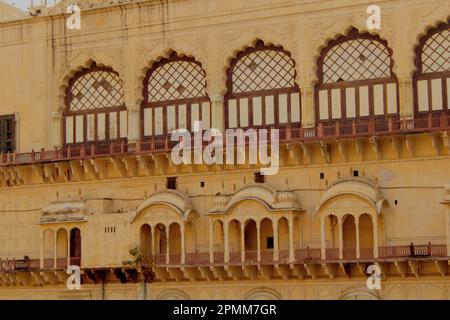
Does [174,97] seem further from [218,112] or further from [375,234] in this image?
[375,234]

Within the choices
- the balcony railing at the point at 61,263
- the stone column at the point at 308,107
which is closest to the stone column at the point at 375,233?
the stone column at the point at 308,107

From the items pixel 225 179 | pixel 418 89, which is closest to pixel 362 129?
pixel 418 89

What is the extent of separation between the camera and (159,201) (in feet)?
109

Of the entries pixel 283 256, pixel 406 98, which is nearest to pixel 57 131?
pixel 283 256

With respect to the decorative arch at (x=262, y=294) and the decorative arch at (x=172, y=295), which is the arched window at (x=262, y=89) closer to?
the decorative arch at (x=262, y=294)

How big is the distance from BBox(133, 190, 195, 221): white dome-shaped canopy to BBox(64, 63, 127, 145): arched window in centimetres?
261

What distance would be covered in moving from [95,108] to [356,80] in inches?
325

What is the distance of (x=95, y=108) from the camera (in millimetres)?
35750

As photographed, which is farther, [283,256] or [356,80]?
[356,80]

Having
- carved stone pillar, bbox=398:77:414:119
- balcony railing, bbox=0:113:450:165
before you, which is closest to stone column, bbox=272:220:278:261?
balcony railing, bbox=0:113:450:165

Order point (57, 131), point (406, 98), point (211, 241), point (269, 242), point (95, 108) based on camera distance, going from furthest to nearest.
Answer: point (57, 131) < point (95, 108) < point (269, 242) < point (211, 241) < point (406, 98)

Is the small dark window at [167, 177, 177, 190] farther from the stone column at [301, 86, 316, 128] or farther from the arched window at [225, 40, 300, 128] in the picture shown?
the stone column at [301, 86, 316, 128]

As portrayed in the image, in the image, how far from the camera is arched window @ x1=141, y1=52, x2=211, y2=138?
3412 centimetres
